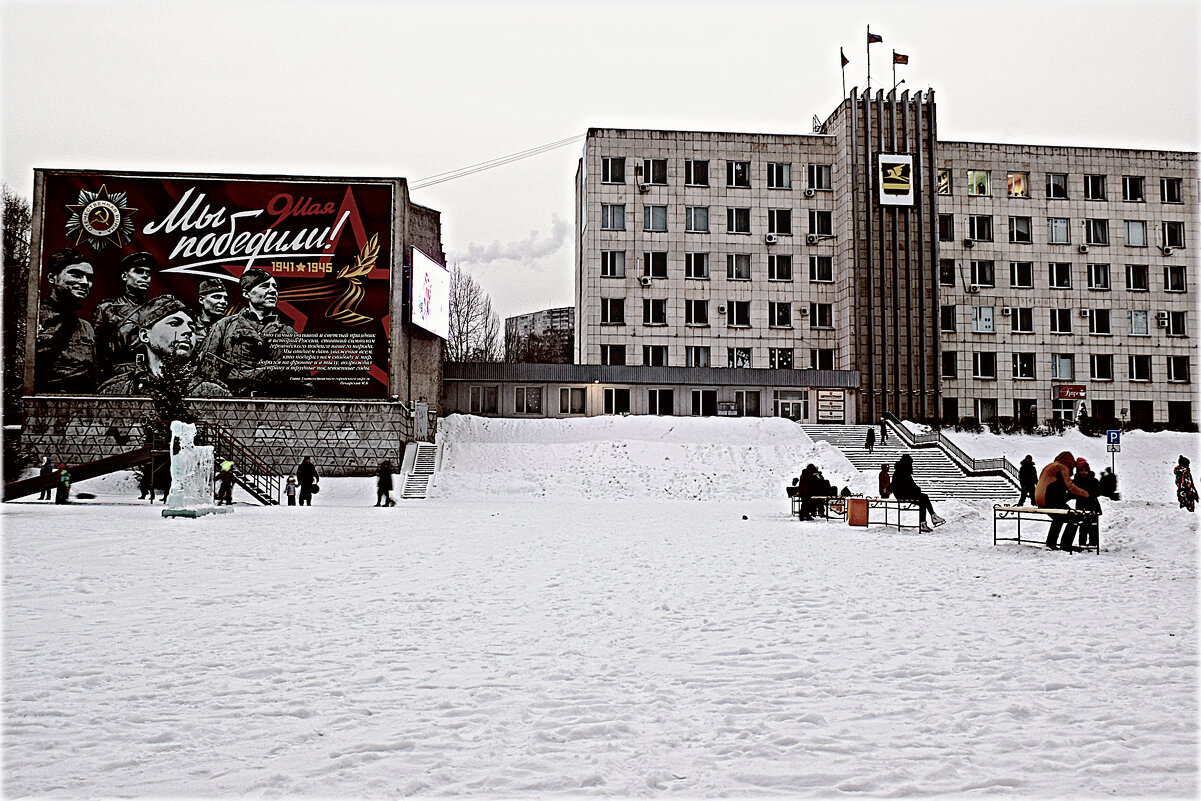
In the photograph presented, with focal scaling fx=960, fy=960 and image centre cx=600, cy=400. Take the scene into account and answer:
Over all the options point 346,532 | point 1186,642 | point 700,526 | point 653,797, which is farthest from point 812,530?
point 653,797

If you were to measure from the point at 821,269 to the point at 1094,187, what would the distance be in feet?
53.5

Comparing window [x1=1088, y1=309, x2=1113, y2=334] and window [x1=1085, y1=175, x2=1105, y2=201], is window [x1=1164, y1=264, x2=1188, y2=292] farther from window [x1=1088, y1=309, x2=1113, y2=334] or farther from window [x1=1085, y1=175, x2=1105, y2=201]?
window [x1=1085, y1=175, x2=1105, y2=201]

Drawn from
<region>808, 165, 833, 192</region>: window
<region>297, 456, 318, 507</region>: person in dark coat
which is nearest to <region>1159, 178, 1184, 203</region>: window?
<region>808, 165, 833, 192</region>: window

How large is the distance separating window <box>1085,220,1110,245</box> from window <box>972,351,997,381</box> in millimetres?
8782

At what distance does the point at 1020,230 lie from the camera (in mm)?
52719

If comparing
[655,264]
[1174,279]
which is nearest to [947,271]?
[1174,279]

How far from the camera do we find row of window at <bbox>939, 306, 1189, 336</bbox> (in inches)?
2051

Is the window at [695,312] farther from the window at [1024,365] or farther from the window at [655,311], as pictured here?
the window at [1024,365]

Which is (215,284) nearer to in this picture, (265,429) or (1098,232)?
(265,429)

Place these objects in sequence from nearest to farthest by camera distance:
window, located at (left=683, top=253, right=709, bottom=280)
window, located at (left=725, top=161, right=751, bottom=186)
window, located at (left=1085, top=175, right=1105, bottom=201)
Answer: window, located at (left=683, top=253, right=709, bottom=280)
window, located at (left=725, top=161, right=751, bottom=186)
window, located at (left=1085, top=175, right=1105, bottom=201)

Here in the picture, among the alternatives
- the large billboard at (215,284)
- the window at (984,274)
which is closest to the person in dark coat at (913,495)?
the large billboard at (215,284)

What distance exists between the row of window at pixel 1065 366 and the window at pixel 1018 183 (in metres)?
8.84

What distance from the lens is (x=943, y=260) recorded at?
52188mm

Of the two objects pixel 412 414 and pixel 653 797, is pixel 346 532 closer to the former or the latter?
pixel 653 797
